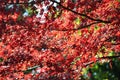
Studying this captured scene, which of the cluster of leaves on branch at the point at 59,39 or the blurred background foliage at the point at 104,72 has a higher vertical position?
the cluster of leaves on branch at the point at 59,39

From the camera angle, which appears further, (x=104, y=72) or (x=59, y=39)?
(x=104, y=72)

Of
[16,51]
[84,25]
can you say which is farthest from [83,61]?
[16,51]

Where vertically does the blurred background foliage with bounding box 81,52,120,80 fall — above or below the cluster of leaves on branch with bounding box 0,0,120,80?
below

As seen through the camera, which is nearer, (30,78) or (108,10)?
(108,10)

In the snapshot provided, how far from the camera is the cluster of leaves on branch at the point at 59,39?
7973 mm

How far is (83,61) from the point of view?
8.91 metres

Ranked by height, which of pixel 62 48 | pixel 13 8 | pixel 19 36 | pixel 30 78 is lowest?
pixel 30 78

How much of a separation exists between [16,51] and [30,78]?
1.03 metres

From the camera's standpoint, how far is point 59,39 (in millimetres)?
8672

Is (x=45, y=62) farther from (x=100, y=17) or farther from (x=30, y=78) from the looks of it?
(x=100, y=17)

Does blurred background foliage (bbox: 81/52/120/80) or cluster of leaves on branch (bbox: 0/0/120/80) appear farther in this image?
blurred background foliage (bbox: 81/52/120/80)

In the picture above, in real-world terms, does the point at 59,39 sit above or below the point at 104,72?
above

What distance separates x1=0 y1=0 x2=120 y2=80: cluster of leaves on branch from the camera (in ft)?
26.2

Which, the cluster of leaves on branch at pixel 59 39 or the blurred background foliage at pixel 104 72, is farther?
the blurred background foliage at pixel 104 72
